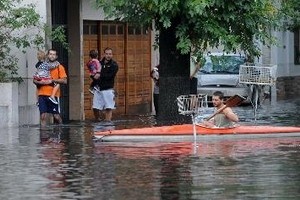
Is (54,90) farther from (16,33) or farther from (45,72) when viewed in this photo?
(16,33)

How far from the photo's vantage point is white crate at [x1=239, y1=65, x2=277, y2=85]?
2798cm

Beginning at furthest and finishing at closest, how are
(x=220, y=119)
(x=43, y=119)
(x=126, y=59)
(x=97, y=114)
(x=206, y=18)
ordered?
(x=126, y=59) → (x=97, y=114) → (x=43, y=119) → (x=206, y=18) → (x=220, y=119)

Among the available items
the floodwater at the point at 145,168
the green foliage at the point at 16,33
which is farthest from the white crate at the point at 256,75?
the floodwater at the point at 145,168

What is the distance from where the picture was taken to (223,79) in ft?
111

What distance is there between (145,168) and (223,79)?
62.5 ft

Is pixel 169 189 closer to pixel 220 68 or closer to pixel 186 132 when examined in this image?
pixel 186 132

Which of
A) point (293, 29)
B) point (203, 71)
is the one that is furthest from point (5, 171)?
point (293, 29)

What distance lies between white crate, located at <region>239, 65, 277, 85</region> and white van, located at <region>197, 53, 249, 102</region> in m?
4.20

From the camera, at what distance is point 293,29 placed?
133 ft

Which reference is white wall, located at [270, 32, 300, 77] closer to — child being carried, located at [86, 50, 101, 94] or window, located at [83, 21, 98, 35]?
window, located at [83, 21, 98, 35]

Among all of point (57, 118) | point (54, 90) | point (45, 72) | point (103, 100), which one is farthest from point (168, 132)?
point (103, 100)

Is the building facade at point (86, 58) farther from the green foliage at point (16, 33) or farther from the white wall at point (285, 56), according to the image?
the white wall at point (285, 56)

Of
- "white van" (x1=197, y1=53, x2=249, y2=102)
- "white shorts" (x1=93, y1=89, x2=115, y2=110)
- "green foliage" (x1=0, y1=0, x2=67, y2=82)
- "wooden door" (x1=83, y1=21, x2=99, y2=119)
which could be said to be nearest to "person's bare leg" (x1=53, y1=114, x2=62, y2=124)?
"green foliage" (x1=0, y1=0, x2=67, y2=82)

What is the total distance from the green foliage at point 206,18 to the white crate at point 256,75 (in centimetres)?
522
